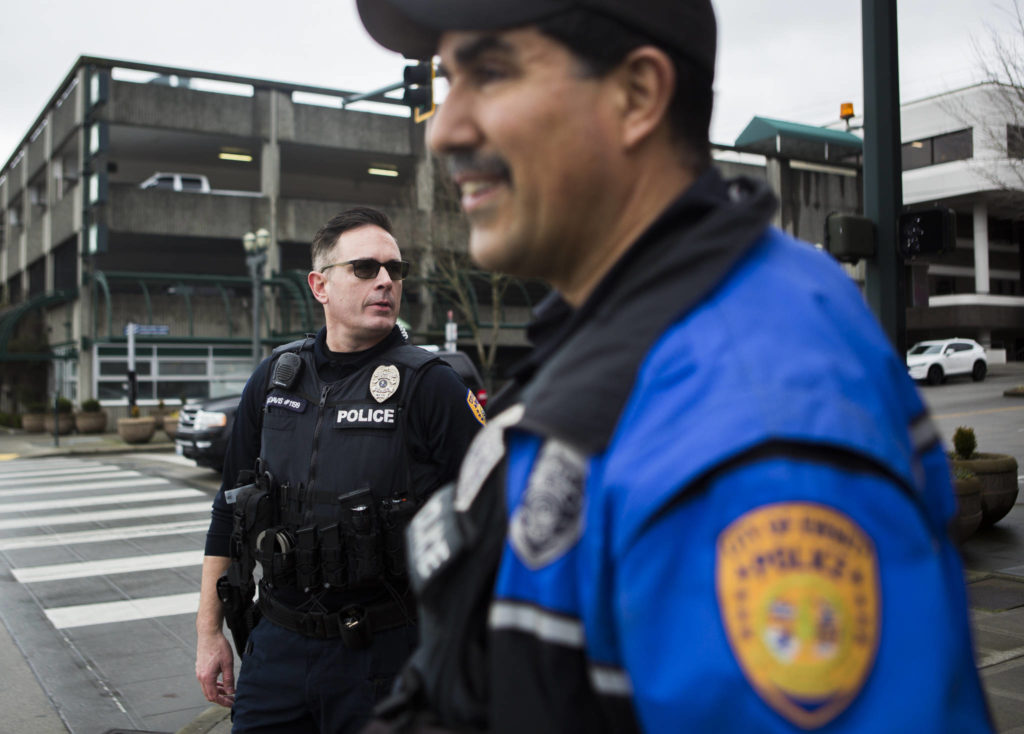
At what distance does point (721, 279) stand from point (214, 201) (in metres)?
35.6

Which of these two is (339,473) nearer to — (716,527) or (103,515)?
(716,527)

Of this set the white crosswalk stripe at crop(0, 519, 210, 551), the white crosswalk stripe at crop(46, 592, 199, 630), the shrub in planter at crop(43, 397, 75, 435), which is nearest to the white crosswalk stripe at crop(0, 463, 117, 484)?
the white crosswalk stripe at crop(0, 519, 210, 551)

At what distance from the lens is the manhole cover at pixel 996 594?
6435 mm

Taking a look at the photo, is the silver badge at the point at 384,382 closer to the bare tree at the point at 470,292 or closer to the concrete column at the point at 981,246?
the bare tree at the point at 470,292

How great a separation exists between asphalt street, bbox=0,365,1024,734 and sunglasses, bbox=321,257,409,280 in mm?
2781

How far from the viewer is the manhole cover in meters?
6.44

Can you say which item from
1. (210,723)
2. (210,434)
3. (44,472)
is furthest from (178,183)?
(210,723)

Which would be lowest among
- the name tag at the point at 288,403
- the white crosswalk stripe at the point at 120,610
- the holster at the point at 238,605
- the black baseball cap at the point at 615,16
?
the white crosswalk stripe at the point at 120,610

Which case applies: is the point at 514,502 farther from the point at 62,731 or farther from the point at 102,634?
the point at 102,634

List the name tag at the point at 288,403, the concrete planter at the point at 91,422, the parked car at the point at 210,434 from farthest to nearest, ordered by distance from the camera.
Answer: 1. the concrete planter at the point at 91,422
2. the parked car at the point at 210,434
3. the name tag at the point at 288,403

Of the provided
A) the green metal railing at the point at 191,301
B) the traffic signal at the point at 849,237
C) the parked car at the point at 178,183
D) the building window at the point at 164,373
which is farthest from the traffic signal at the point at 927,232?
the parked car at the point at 178,183

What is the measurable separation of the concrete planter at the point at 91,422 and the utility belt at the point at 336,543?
28.2 meters

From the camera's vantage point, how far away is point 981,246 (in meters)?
50.1

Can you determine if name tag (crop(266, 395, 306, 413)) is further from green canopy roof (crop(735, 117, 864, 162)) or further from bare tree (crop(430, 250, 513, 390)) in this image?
bare tree (crop(430, 250, 513, 390))
